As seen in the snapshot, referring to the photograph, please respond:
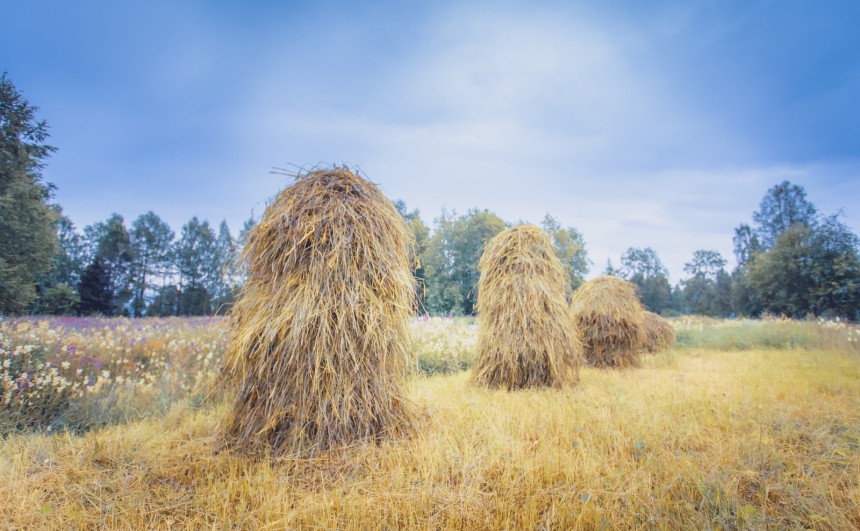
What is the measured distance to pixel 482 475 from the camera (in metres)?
2.39

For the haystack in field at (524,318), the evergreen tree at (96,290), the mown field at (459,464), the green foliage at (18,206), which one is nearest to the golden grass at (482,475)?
the mown field at (459,464)

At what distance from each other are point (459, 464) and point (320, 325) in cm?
149

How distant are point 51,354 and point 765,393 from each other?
9.94 metres

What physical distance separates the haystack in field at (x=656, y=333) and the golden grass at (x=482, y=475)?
6.36 metres

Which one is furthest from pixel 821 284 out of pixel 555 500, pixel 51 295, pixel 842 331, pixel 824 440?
pixel 51 295

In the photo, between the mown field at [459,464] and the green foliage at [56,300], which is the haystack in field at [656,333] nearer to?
the mown field at [459,464]

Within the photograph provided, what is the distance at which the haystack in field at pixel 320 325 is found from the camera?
2.74 m

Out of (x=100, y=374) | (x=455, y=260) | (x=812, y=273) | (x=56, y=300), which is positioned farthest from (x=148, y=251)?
(x=812, y=273)

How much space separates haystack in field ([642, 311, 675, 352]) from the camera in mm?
10078

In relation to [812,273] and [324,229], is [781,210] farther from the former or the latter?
[324,229]

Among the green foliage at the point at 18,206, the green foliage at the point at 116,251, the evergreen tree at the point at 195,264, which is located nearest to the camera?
the green foliage at the point at 18,206

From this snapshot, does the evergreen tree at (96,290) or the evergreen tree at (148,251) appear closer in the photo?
the evergreen tree at (96,290)

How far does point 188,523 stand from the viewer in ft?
6.18

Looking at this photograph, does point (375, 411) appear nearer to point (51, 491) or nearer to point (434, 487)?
point (434, 487)
